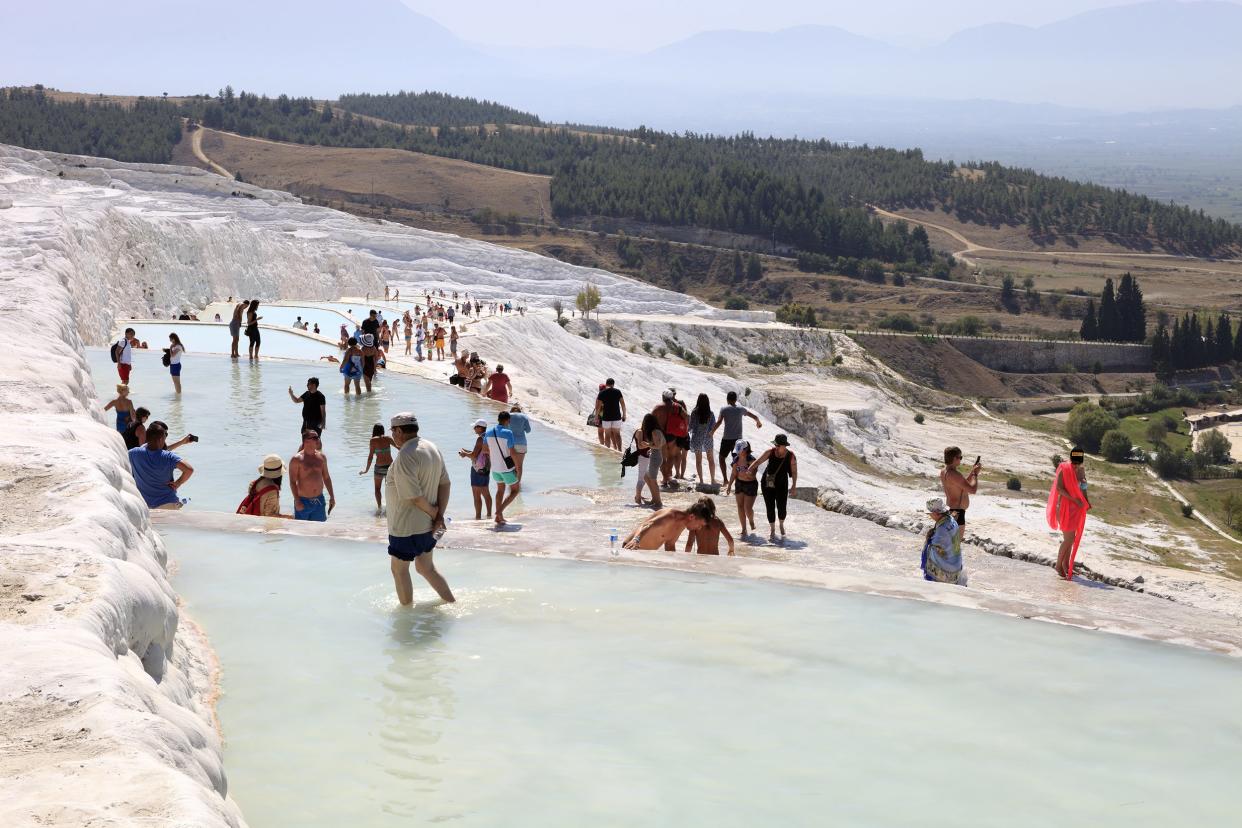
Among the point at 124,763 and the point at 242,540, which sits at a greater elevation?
the point at 124,763

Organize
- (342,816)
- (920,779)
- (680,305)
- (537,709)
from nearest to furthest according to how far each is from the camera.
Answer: (342,816)
(920,779)
(537,709)
(680,305)

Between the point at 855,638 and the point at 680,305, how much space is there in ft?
235

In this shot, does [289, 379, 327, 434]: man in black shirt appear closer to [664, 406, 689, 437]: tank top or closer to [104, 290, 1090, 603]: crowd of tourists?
[104, 290, 1090, 603]: crowd of tourists

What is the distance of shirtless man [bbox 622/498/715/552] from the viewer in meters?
9.78

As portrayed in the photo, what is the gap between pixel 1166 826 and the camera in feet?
15.6

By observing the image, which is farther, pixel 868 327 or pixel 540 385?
pixel 868 327

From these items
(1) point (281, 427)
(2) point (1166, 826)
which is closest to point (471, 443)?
(1) point (281, 427)

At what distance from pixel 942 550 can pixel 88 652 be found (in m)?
6.68

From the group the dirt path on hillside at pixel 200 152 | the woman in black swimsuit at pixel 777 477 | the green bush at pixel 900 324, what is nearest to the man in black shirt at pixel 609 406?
the woman in black swimsuit at pixel 777 477

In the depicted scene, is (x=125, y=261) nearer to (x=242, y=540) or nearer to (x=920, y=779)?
(x=242, y=540)

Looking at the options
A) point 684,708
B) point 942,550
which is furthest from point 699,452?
point 684,708

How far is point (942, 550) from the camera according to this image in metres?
9.53

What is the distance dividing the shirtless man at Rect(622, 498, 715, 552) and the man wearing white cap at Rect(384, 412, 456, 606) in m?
2.90

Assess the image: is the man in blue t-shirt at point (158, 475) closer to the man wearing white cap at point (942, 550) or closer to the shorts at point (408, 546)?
the shorts at point (408, 546)
